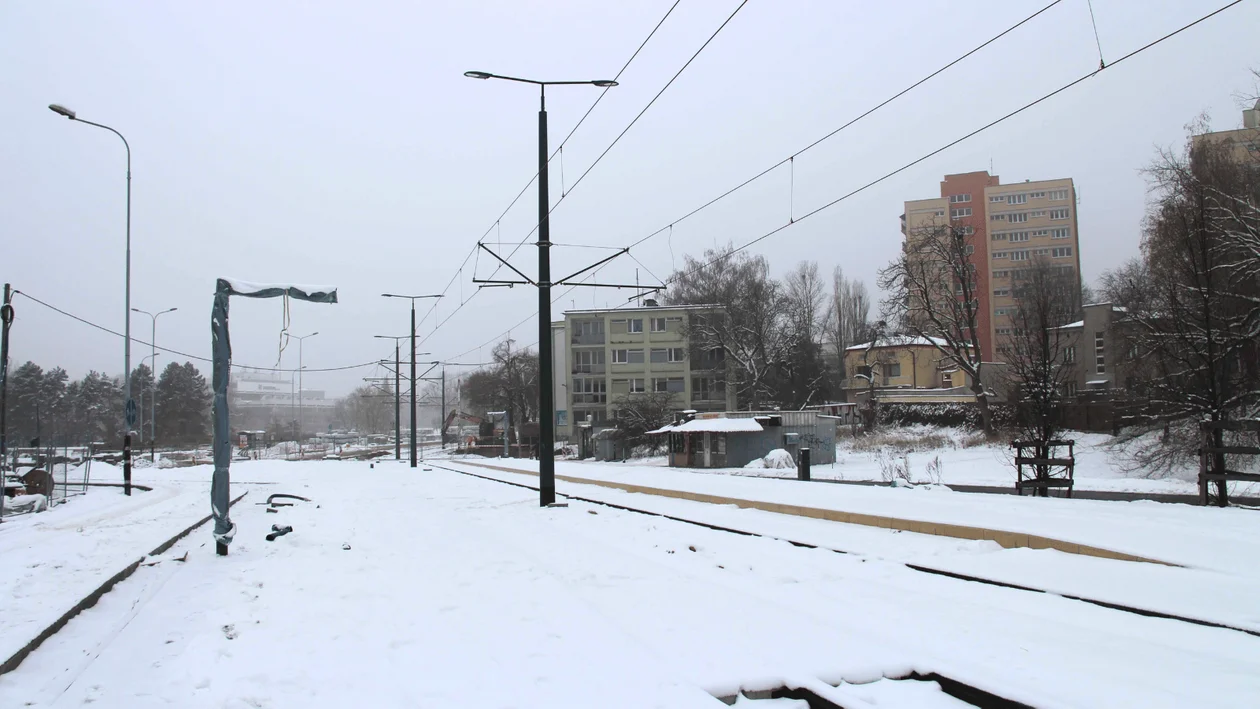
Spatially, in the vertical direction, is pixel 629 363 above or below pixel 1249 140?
below

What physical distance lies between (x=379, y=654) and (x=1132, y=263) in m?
50.4

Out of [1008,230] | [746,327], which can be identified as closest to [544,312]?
[746,327]

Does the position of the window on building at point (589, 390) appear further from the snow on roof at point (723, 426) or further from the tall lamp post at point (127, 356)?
the tall lamp post at point (127, 356)

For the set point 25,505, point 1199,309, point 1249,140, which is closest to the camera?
point 25,505

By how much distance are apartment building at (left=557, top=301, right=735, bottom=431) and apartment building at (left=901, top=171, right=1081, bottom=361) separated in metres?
30.4

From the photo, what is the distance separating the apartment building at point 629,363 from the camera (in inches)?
2995

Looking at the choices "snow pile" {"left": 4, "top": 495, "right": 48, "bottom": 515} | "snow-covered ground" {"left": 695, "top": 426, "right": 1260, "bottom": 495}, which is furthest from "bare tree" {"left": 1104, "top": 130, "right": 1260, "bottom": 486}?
"snow pile" {"left": 4, "top": 495, "right": 48, "bottom": 515}

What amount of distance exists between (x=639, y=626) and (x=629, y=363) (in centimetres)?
7044

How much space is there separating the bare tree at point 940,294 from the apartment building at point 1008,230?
43.7 m

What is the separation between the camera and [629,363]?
77125 mm

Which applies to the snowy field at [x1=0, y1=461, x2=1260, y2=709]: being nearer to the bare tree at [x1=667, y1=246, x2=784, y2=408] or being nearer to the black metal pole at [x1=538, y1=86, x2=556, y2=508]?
the black metal pole at [x1=538, y1=86, x2=556, y2=508]

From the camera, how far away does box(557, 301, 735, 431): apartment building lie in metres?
76.1

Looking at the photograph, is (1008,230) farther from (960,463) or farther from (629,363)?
(960,463)

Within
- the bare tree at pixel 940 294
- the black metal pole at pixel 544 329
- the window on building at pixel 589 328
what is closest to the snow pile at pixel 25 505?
the black metal pole at pixel 544 329
